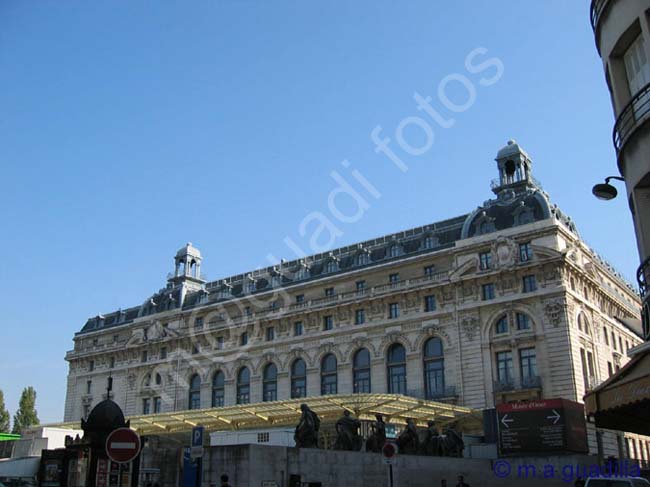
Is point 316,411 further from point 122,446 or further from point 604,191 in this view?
point 122,446

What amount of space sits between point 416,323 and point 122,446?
4152cm

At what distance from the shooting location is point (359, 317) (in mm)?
55750

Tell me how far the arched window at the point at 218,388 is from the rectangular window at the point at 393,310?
17716 millimetres

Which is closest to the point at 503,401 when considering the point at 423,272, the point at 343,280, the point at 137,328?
the point at 423,272

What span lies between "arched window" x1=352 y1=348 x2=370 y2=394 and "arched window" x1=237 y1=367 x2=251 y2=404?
10.9 metres

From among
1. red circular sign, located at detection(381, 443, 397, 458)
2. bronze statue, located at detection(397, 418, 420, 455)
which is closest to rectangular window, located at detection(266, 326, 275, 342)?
bronze statue, located at detection(397, 418, 420, 455)

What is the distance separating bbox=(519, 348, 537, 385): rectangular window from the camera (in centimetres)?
4606

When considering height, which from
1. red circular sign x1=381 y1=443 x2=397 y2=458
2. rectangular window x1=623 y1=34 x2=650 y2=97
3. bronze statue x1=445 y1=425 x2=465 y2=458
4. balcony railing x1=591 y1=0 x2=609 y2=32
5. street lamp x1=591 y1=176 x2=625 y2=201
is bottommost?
red circular sign x1=381 y1=443 x2=397 y2=458

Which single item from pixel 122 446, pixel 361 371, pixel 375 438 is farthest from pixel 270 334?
pixel 122 446

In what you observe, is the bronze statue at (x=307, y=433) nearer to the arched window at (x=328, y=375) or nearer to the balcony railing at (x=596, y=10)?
the balcony railing at (x=596, y=10)

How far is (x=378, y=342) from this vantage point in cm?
5372

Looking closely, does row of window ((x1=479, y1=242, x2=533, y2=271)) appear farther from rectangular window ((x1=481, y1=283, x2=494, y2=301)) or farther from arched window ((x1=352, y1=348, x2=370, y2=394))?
arched window ((x1=352, y1=348, x2=370, y2=394))

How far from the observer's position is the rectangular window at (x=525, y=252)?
1895 inches

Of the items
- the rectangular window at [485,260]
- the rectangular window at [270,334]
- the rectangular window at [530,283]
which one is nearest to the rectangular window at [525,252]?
the rectangular window at [530,283]
